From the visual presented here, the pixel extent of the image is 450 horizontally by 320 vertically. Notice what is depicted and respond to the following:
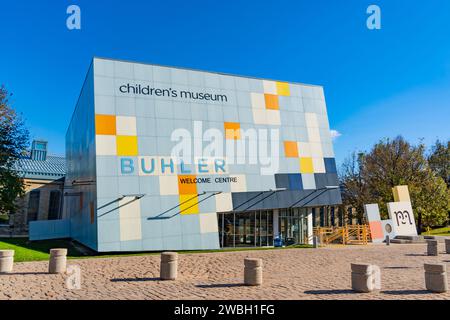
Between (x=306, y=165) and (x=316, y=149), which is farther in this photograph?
(x=316, y=149)

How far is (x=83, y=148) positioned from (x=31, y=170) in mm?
23196

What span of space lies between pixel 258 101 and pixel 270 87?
1918 millimetres

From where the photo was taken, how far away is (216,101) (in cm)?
2533

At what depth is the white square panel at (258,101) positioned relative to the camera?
26750 mm

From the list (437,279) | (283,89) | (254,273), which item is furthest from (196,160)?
(437,279)

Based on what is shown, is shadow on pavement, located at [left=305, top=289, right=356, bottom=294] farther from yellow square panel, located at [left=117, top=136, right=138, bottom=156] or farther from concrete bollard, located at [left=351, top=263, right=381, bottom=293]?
yellow square panel, located at [left=117, top=136, right=138, bottom=156]

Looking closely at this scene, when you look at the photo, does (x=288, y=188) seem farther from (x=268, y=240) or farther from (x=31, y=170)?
(x=31, y=170)

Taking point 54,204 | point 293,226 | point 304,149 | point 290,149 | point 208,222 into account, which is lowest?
point 293,226

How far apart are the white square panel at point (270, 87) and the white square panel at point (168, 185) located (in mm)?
10898

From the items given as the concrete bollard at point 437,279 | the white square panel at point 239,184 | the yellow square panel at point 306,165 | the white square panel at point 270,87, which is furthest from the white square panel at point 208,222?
the concrete bollard at point 437,279

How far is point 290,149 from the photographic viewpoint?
2728 centimetres

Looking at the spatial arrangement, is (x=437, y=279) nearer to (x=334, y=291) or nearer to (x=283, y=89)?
(x=334, y=291)

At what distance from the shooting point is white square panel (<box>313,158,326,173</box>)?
28.3m
